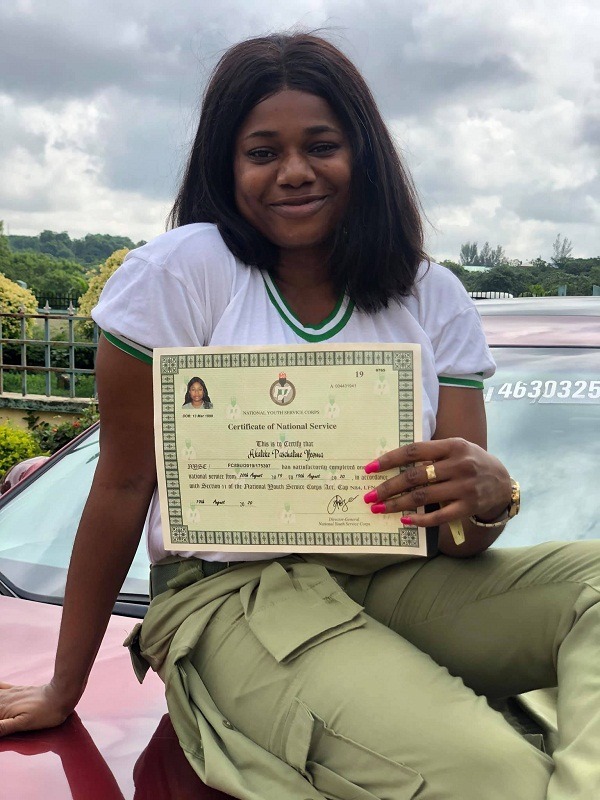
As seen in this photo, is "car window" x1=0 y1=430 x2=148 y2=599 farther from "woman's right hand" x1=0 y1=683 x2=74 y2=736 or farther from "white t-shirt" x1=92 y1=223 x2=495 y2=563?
"white t-shirt" x1=92 y1=223 x2=495 y2=563

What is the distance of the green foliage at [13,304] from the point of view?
13.5 m

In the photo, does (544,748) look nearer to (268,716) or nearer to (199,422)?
(268,716)

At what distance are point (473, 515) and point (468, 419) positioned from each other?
0.21 metres

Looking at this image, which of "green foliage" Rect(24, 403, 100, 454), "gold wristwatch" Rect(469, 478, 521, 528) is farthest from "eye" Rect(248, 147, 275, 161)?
"green foliage" Rect(24, 403, 100, 454)

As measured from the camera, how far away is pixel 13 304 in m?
13.8

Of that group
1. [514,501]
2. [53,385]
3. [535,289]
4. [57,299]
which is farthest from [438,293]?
[57,299]

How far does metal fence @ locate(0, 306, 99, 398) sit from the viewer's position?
11.5 meters

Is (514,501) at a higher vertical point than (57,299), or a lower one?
lower

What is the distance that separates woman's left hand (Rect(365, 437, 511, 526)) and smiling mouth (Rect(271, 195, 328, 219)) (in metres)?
0.45

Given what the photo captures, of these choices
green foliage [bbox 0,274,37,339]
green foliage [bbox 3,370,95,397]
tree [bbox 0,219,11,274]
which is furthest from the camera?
tree [bbox 0,219,11,274]

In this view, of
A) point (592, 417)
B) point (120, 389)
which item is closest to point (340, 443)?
point (120, 389)
